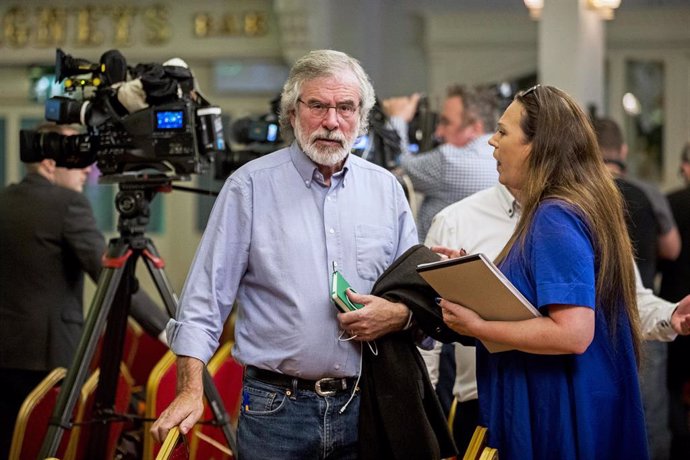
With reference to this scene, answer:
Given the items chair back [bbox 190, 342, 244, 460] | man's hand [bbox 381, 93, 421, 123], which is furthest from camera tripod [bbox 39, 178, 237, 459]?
man's hand [bbox 381, 93, 421, 123]

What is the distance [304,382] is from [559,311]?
637mm

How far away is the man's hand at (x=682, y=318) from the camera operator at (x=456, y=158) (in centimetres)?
137

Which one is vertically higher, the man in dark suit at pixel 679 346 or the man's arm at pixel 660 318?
the man's arm at pixel 660 318

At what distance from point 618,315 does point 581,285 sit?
0.18 metres

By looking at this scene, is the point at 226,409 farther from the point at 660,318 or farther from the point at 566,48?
the point at 566,48

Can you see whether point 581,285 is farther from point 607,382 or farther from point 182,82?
point 182,82

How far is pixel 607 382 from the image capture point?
237 centimetres

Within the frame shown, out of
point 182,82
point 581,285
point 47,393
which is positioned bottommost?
point 47,393

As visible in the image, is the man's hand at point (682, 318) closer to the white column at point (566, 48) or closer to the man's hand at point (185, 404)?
the man's hand at point (185, 404)

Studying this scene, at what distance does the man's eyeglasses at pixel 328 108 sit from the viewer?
259 centimetres

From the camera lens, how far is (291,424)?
8.39 ft

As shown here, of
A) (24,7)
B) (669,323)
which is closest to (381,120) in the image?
(669,323)

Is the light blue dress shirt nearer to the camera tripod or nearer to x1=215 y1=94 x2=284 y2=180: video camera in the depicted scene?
the camera tripod

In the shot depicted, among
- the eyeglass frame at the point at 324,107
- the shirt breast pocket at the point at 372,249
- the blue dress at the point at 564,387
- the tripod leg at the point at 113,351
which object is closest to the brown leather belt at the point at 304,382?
the shirt breast pocket at the point at 372,249
